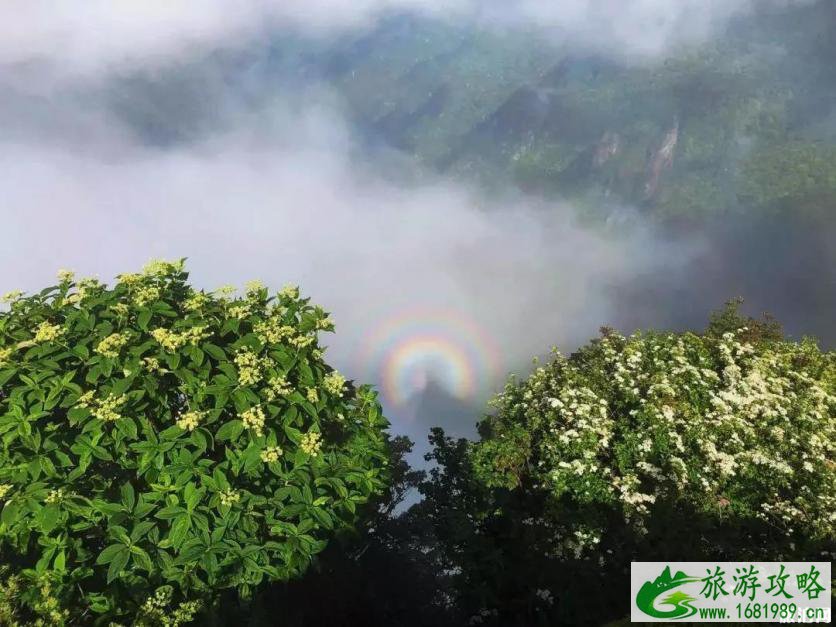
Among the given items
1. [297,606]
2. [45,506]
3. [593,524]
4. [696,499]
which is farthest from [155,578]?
[696,499]

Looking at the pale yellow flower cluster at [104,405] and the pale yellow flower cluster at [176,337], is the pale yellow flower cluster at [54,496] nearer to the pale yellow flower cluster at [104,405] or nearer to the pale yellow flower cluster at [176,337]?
the pale yellow flower cluster at [104,405]

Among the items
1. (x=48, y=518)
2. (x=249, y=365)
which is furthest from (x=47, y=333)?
(x=249, y=365)

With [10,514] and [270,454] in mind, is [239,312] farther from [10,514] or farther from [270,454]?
[10,514]

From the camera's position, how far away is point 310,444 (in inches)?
274

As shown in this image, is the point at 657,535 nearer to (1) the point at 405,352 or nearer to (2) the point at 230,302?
(2) the point at 230,302

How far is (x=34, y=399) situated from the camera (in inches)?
255

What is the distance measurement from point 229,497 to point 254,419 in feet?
3.10

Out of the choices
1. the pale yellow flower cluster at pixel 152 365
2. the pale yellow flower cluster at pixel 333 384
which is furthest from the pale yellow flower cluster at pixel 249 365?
the pale yellow flower cluster at pixel 152 365

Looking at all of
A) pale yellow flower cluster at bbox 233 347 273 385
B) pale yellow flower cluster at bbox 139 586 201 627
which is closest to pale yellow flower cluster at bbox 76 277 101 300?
pale yellow flower cluster at bbox 233 347 273 385

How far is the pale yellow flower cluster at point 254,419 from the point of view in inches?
259

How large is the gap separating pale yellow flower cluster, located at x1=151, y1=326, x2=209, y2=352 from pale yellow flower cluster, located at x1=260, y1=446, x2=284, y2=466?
172 centimetres

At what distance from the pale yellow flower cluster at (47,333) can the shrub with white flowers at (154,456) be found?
18 mm

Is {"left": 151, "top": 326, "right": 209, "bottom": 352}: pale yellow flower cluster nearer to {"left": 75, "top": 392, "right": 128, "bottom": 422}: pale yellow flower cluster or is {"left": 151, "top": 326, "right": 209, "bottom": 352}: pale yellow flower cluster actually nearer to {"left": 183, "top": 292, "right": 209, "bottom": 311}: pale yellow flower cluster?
{"left": 183, "top": 292, "right": 209, "bottom": 311}: pale yellow flower cluster

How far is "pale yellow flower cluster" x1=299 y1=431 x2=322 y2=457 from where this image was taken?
6898 mm
